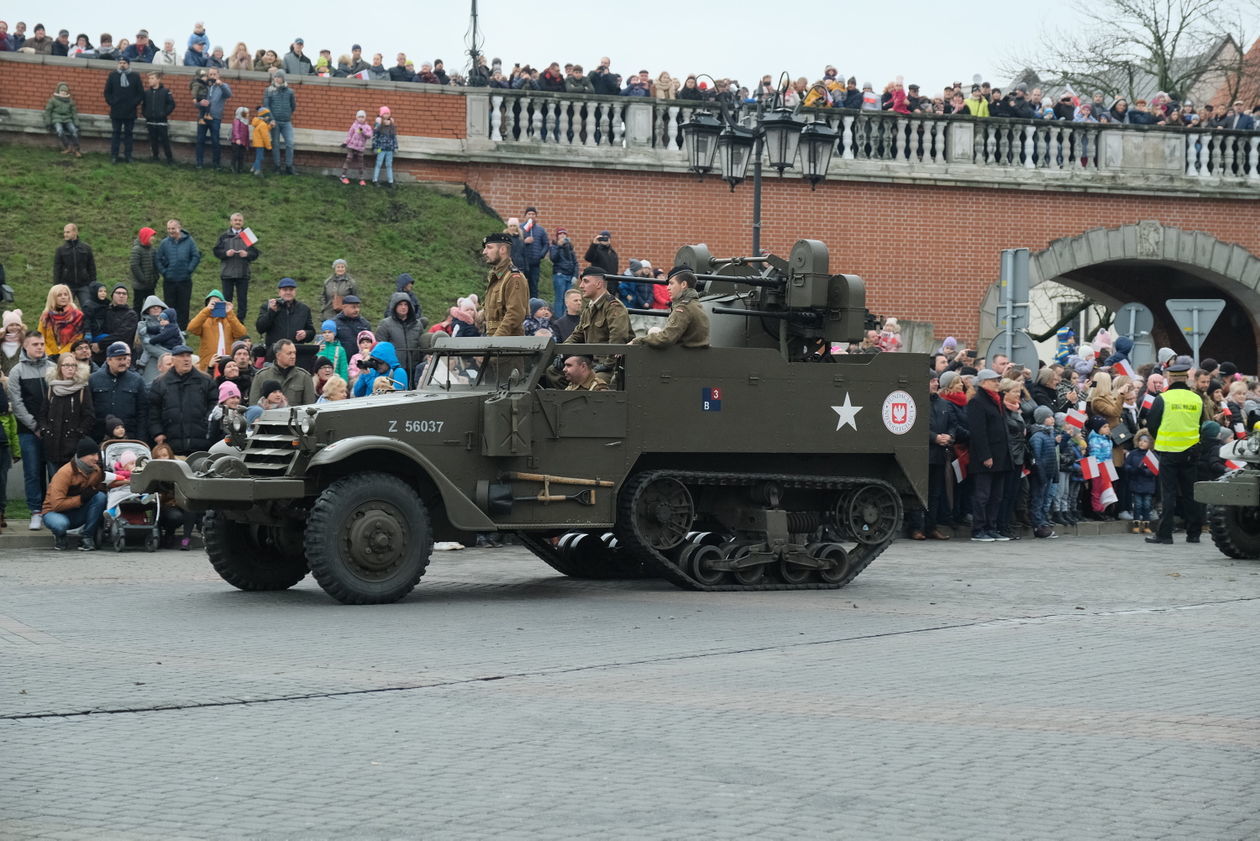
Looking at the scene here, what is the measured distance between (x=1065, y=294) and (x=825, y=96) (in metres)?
34.3

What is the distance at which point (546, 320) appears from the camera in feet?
70.7

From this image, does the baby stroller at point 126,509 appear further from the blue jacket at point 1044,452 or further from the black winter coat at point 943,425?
the blue jacket at point 1044,452

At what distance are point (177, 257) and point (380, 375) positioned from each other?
6.32 meters

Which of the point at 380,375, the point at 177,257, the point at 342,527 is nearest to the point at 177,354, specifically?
the point at 380,375

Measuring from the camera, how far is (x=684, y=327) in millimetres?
14328

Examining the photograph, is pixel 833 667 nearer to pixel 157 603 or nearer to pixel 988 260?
pixel 157 603

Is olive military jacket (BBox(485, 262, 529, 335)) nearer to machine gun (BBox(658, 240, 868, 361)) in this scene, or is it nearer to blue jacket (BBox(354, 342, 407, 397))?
blue jacket (BBox(354, 342, 407, 397))

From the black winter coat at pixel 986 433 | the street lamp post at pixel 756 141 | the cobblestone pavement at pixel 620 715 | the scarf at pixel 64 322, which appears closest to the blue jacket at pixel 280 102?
the scarf at pixel 64 322

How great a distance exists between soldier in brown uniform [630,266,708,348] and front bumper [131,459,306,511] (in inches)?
122

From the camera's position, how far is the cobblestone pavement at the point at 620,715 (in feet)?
21.9

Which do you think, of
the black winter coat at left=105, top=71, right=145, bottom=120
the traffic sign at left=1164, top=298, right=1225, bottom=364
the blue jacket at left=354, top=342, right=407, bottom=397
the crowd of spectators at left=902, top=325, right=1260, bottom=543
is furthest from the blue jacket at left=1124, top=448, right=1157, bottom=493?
the black winter coat at left=105, top=71, right=145, bottom=120

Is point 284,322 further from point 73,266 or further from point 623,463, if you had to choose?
point 623,463

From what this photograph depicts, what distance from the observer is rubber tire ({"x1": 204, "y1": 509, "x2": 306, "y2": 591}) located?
45.2ft

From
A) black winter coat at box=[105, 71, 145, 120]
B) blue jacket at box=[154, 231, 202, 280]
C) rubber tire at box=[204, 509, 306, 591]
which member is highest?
black winter coat at box=[105, 71, 145, 120]
